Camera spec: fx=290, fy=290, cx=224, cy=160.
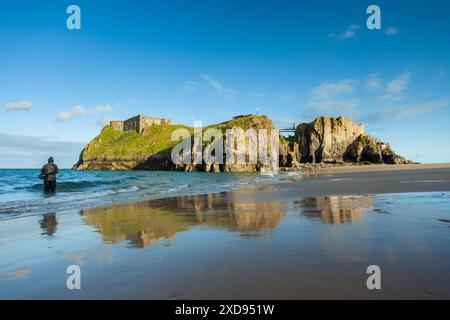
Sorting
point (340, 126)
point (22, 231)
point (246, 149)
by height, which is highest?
point (340, 126)

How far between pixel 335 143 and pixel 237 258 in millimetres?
126499

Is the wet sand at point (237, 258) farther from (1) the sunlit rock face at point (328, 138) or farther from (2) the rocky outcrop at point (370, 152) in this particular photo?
(1) the sunlit rock face at point (328, 138)

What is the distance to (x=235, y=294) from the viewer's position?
3.14 metres

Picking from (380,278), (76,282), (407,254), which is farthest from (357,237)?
(76,282)

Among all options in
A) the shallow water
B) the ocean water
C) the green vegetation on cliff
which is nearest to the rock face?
the green vegetation on cliff

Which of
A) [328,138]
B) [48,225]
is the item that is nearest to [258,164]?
[328,138]

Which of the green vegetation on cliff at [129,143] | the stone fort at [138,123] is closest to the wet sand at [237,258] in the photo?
the green vegetation on cliff at [129,143]

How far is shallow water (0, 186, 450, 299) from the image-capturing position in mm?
3279

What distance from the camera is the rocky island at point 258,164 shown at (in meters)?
108
